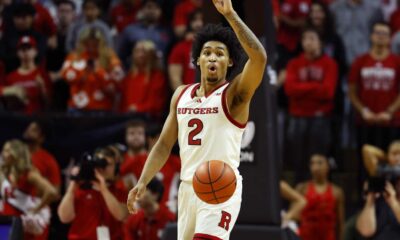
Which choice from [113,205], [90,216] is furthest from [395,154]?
[90,216]

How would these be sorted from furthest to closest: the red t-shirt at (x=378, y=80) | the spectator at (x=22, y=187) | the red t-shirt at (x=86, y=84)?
the red t-shirt at (x=86, y=84) < the red t-shirt at (x=378, y=80) < the spectator at (x=22, y=187)

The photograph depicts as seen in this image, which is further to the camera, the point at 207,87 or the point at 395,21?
the point at 395,21

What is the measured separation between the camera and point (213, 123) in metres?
7.08

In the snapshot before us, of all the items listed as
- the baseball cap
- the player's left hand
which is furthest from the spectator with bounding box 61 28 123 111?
the player's left hand

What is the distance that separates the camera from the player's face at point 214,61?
7133 millimetres

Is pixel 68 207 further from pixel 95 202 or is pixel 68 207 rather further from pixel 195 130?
pixel 195 130

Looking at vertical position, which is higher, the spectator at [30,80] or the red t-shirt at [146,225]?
the spectator at [30,80]

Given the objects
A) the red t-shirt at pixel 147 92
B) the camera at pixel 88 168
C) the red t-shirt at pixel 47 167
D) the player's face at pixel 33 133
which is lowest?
the red t-shirt at pixel 47 167

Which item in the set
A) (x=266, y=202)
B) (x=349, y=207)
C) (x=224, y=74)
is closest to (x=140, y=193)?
(x=224, y=74)

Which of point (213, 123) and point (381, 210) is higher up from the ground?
point (213, 123)

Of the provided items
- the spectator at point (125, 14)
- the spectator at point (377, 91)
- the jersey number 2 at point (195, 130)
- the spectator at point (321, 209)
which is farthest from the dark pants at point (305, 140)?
the jersey number 2 at point (195, 130)

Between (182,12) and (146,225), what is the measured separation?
530cm

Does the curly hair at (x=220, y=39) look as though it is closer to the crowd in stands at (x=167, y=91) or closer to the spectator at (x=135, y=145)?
the crowd in stands at (x=167, y=91)

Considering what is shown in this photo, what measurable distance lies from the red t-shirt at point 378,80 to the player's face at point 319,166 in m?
1.36
